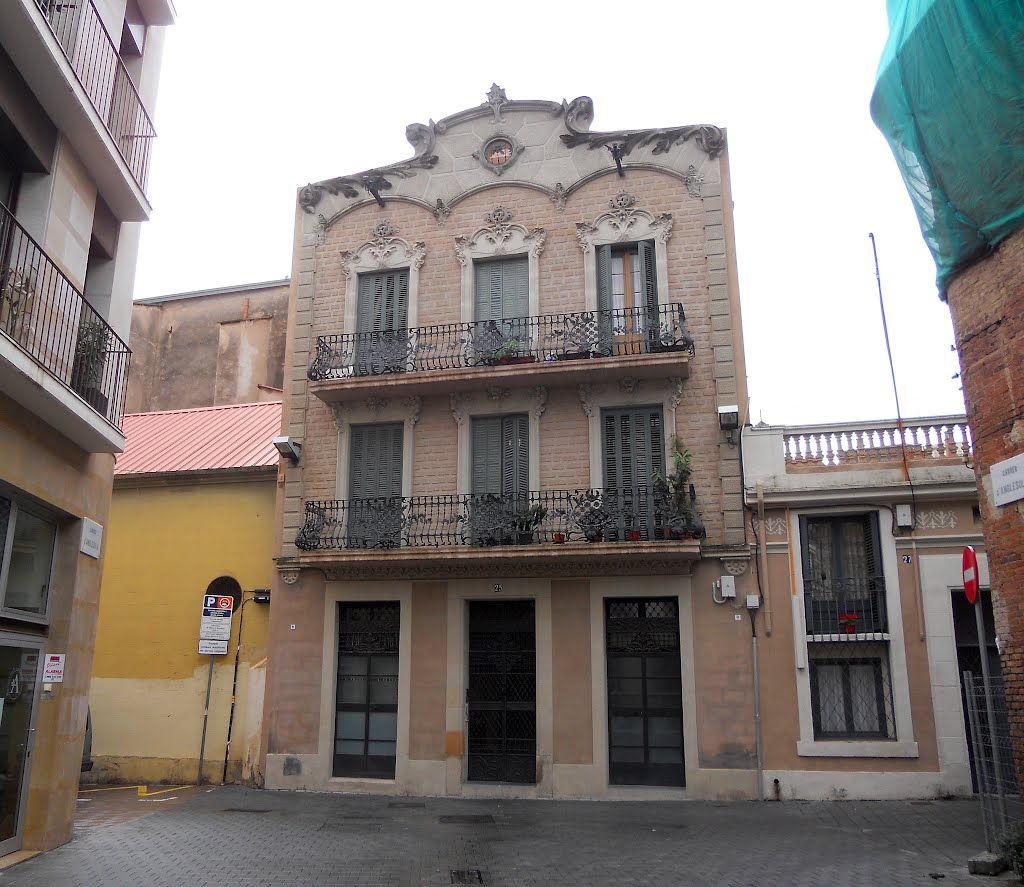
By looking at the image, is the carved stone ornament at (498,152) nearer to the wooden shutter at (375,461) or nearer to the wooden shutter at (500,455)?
the wooden shutter at (500,455)

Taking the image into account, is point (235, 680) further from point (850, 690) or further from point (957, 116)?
point (957, 116)

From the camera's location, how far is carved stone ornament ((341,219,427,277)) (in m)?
17.1

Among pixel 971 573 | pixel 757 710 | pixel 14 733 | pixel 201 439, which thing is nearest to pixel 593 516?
pixel 757 710

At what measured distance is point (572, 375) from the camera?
15.1 metres

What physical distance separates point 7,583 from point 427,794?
25.1ft

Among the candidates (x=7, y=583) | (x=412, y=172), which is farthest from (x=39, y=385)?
(x=412, y=172)

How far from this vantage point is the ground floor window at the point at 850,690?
1362 cm

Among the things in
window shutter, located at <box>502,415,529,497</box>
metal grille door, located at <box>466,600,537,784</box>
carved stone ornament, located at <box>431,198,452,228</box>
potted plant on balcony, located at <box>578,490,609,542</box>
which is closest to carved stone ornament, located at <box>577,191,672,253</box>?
carved stone ornament, located at <box>431,198,452,228</box>

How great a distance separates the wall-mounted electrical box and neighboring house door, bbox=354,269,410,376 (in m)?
6.55

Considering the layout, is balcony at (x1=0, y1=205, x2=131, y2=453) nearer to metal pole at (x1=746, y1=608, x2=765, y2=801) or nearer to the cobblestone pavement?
the cobblestone pavement

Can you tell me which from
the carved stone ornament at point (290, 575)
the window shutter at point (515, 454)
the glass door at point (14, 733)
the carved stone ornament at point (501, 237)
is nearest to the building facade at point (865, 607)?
the window shutter at point (515, 454)

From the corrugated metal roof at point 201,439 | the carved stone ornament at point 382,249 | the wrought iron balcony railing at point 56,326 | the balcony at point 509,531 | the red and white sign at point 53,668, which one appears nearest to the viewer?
the wrought iron balcony railing at point 56,326

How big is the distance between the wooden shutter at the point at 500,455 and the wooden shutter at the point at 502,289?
6.60 ft

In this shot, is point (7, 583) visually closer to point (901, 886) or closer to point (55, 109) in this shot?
point (55, 109)
